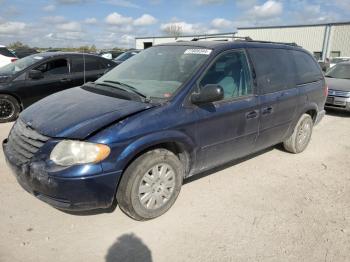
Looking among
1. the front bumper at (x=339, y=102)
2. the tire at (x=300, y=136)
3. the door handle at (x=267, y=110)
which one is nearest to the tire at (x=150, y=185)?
the door handle at (x=267, y=110)

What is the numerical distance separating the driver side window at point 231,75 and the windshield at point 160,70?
0.18 m

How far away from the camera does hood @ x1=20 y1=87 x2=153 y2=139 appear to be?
2840mm

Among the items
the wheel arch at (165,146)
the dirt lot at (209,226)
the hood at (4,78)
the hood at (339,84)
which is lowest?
the dirt lot at (209,226)

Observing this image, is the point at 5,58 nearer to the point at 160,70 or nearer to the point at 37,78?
the point at 37,78

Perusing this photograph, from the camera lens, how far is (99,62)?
823 cm

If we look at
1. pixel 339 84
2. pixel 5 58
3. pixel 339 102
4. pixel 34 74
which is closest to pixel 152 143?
pixel 34 74

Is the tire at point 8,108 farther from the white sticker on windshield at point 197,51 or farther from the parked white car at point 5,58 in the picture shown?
the parked white car at point 5,58

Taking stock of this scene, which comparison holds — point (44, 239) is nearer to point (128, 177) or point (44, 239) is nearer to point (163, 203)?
point (128, 177)

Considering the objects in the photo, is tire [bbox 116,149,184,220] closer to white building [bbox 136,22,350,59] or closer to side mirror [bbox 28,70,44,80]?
side mirror [bbox 28,70,44,80]

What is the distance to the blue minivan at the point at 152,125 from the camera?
2.77 meters

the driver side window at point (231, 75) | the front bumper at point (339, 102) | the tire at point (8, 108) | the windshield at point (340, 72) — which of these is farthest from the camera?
the windshield at point (340, 72)

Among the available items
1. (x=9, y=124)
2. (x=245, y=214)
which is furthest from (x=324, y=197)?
(x=9, y=124)

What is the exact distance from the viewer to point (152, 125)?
304cm

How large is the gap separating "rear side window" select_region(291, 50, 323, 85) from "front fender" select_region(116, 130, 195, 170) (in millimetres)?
2518
